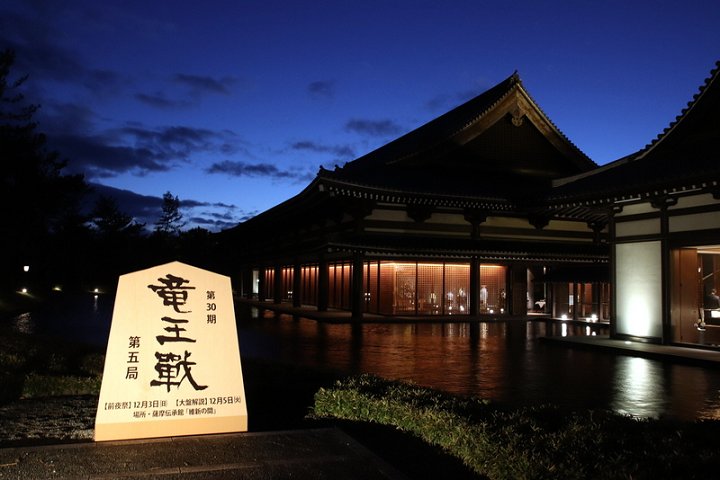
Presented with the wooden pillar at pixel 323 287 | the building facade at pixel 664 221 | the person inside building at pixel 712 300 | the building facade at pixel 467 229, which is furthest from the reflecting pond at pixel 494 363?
the wooden pillar at pixel 323 287

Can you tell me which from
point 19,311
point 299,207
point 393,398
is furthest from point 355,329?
point 19,311

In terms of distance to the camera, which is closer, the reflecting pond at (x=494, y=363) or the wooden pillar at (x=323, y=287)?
the reflecting pond at (x=494, y=363)

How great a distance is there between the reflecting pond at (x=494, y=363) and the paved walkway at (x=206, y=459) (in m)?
4.45

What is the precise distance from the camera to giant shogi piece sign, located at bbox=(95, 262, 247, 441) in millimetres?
6156

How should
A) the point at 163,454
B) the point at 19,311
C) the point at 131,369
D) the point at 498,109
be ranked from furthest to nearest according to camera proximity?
the point at 19,311 → the point at 498,109 → the point at 131,369 → the point at 163,454

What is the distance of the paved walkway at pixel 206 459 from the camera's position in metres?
5.10

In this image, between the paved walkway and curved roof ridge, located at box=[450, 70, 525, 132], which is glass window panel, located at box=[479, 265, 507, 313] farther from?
the paved walkway

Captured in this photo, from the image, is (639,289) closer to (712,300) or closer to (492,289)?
(712,300)

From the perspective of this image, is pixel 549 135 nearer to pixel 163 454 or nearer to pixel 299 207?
pixel 299 207

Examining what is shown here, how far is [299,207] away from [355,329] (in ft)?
31.2

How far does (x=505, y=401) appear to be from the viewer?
945cm

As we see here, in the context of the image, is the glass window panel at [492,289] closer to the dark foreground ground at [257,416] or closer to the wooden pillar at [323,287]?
the wooden pillar at [323,287]

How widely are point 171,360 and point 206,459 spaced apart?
1.28 meters

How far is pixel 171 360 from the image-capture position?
21.0ft
